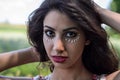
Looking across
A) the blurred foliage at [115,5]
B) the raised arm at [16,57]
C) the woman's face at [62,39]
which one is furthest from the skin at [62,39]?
the blurred foliage at [115,5]

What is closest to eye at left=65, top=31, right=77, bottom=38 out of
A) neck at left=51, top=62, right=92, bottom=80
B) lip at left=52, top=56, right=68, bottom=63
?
lip at left=52, top=56, right=68, bottom=63

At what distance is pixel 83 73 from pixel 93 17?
301 millimetres

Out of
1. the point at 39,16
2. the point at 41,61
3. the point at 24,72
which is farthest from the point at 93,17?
the point at 24,72

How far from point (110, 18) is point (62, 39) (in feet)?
0.87

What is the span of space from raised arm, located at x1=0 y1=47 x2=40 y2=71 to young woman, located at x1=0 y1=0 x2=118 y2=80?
118 mm

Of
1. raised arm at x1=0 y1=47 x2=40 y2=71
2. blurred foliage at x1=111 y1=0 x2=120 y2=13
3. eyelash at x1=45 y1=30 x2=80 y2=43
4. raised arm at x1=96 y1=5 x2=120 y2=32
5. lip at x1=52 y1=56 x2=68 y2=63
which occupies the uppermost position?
raised arm at x1=96 y1=5 x2=120 y2=32

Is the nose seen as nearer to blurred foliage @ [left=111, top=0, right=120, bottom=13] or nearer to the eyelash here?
the eyelash

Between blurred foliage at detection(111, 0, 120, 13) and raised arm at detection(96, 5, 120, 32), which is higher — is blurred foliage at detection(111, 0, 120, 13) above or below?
below

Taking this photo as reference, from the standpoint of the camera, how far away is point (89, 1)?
183 cm

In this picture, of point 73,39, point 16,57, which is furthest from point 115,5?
point 73,39

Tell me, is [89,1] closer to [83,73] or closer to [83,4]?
[83,4]

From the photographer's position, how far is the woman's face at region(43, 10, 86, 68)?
5.72ft

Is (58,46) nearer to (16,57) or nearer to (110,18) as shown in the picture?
(110,18)

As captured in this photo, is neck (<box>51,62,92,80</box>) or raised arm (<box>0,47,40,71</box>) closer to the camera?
neck (<box>51,62,92,80</box>)
